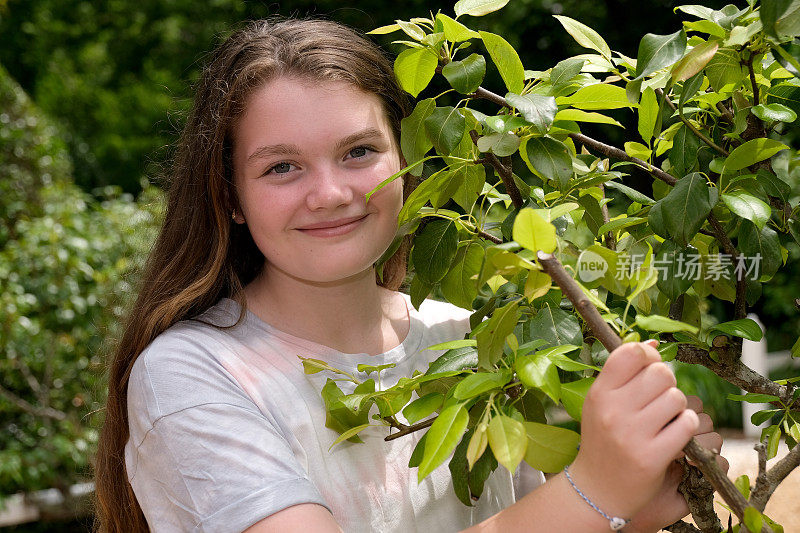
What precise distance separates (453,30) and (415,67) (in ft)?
0.25

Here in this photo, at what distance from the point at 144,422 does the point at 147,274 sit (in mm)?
492

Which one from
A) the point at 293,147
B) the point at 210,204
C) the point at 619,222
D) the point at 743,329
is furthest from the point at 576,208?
the point at 210,204

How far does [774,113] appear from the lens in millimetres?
1181

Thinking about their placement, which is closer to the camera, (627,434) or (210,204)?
(627,434)

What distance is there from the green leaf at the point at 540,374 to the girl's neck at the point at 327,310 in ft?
2.53

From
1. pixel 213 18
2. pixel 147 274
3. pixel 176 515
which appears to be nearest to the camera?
pixel 176 515

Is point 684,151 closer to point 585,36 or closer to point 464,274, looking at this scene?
point 585,36

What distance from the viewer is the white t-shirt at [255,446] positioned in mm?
1322

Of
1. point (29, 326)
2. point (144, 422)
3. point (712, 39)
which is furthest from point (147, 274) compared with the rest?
point (29, 326)

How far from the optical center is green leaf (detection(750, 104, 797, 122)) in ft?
3.85

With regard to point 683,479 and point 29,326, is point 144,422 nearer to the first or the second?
point 683,479

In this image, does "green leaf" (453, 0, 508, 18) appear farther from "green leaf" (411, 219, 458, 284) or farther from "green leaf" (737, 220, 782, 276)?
"green leaf" (737, 220, 782, 276)

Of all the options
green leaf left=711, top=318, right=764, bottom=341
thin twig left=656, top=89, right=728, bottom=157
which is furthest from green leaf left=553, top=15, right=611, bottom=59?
green leaf left=711, top=318, right=764, bottom=341

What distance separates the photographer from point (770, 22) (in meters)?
0.91
